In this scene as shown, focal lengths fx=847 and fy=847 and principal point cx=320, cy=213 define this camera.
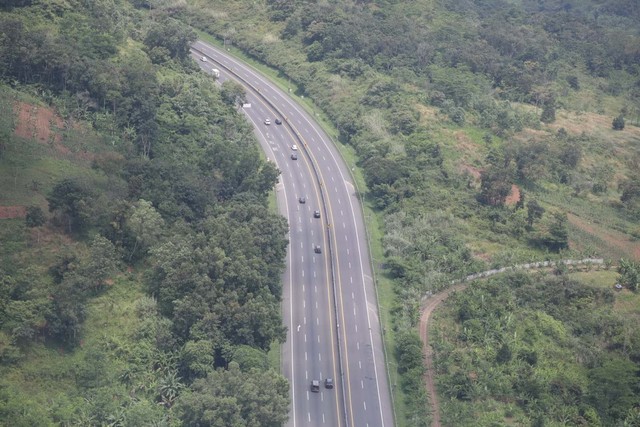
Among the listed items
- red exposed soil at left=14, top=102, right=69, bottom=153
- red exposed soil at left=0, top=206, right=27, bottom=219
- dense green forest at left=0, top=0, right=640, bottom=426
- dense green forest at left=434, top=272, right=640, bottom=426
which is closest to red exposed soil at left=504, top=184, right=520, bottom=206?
dense green forest at left=0, top=0, right=640, bottom=426

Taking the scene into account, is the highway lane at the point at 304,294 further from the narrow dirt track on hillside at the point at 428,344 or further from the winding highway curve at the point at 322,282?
the narrow dirt track on hillside at the point at 428,344

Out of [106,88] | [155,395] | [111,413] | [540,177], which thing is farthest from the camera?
[540,177]

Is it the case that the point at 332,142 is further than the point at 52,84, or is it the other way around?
the point at 332,142

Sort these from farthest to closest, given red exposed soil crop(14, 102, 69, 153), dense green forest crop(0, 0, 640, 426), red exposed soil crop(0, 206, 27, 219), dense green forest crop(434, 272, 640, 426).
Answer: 1. red exposed soil crop(14, 102, 69, 153)
2. red exposed soil crop(0, 206, 27, 219)
3. dense green forest crop(434, 272, 640, 426)
4. dense green forest crop(0, 0, 640, 426)

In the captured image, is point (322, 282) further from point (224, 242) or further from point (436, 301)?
point (224, 242)

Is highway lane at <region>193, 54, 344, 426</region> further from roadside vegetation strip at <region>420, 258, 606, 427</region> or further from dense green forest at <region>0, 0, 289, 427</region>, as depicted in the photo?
roadside vegetation strip at <region>420, 258, 606, 427</region>

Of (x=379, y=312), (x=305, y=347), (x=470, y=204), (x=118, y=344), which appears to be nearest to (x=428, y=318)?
(x=379, y=312)

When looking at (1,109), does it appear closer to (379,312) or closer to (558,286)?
(379,312)

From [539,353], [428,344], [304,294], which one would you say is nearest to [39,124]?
[304,294]
